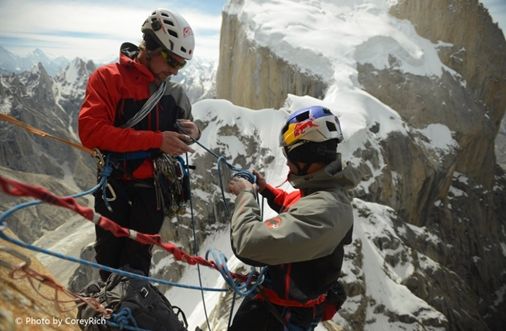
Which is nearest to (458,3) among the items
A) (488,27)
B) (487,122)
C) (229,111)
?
(488,27)

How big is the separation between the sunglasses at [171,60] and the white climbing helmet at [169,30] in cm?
7

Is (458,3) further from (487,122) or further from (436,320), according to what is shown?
(436,320)

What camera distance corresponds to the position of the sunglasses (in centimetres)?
369

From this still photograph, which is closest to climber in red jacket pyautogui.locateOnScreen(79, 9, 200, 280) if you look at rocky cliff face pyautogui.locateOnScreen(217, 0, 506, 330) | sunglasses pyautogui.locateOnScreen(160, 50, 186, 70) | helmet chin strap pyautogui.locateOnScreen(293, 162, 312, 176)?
sunglasses pyautogui.locateOnScreen(160, 50, 186, 70)

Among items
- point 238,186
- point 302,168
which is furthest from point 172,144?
point 302,168

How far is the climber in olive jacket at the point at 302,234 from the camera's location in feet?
8.82

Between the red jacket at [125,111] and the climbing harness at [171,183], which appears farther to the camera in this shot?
the climbing harness at [171,183]

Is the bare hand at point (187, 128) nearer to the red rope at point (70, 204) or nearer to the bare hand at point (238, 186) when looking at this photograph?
the bare hand at point (238, 186)

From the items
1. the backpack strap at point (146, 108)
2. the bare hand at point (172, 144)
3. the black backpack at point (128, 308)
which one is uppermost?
the backpack strap at point (146, 108)

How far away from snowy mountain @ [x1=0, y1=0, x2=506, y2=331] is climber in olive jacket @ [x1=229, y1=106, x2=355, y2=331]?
4606mm

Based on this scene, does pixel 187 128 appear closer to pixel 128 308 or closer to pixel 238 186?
pixel 238 186

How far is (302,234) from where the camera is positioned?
2.65 m

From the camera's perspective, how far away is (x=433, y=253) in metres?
28.2

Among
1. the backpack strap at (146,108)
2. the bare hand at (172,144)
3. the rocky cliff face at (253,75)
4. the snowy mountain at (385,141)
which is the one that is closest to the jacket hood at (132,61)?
the backpack strap at (146,108)
